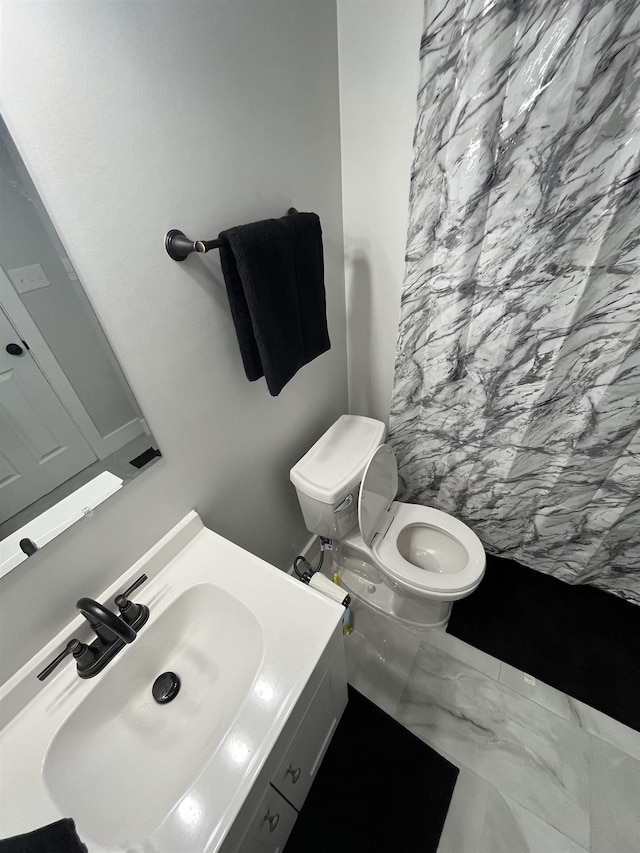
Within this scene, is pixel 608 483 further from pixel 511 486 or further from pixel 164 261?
pixel 164 261

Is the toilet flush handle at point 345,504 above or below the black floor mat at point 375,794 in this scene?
above

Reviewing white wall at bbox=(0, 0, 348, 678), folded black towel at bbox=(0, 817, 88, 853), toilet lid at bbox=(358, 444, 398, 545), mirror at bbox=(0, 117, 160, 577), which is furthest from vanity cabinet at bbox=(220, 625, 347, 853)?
mirror at bbox=(0, 117, 160, 577)

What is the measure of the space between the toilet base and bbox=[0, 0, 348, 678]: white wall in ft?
2.53

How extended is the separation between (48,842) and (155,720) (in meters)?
0.32

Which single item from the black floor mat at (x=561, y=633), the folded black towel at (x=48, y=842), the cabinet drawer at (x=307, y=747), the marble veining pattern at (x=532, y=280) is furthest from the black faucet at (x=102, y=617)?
the black floor mat at (x=561, y=633)

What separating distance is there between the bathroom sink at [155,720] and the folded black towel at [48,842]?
0.17 m

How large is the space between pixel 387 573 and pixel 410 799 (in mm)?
657

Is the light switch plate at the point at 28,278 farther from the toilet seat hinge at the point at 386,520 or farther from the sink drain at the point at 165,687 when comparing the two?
the toilet seat hinge at the point at 386,520

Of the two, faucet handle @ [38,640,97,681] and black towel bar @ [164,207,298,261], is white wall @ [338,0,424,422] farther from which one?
faucet handle @ [38,640,97,681]

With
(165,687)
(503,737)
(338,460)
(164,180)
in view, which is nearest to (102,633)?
(165,687)

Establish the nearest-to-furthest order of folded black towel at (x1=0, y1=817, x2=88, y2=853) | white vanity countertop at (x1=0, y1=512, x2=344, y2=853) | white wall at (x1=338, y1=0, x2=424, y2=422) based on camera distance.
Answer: folded black towel at (x1=0, y1=817, x2=88, y2=853), white vanity countertop at (x1=0, y1=512, x2=344, y2=853), white wall at (x1=338, y1=0, x2=424, y2=422)

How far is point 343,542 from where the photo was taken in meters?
1.41

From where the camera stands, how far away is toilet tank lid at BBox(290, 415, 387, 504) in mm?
1170

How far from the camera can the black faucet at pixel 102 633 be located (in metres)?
0.62
